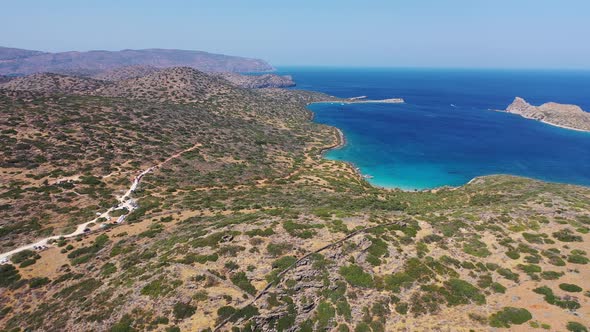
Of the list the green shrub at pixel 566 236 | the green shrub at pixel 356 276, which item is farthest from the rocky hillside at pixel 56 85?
the green shrub at pixel 566 236

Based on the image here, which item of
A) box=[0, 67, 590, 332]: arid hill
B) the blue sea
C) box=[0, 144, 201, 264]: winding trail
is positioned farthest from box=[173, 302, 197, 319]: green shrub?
the blue sea

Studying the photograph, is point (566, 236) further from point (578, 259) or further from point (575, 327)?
point (575, 327)

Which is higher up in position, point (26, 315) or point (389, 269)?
point (389, 269)

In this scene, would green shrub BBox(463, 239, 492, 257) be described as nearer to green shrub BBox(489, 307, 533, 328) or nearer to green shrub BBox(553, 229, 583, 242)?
green shrub BBox(489, 307, 533, 328)

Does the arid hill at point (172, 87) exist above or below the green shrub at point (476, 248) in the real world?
above

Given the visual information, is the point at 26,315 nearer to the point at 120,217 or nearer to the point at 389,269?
the point at 120,217

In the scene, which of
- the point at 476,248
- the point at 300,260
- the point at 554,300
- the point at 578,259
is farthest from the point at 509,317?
the point at 300,260

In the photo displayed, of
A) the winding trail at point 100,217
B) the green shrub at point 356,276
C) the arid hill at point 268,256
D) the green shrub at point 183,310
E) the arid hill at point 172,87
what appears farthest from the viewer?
the arid hill at point 172,87

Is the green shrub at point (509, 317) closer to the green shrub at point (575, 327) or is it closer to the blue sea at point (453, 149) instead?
the green shrub at point (575, 327)

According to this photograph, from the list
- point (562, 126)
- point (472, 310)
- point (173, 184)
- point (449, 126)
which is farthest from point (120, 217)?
point (562, 126)
